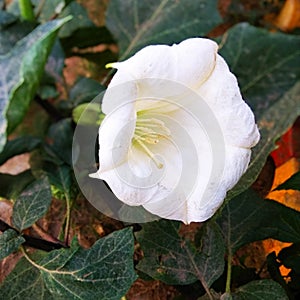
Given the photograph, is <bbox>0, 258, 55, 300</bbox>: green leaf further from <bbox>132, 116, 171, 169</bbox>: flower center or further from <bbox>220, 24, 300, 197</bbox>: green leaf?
<bbox>220, 24, 300, 197</bbox>: green leaf

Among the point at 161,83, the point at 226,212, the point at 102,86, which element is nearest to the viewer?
the point at 161,83

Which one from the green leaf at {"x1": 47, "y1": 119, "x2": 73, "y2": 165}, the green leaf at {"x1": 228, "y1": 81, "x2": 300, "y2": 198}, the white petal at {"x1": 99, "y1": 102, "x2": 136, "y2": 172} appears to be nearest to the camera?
the white petal at {"x1": 99, "y1": 102, "x2": 136, "y2": 172}

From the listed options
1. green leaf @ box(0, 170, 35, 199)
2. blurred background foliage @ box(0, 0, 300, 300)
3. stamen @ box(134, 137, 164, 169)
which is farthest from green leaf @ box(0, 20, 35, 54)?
stamen @ box(134, 137, 164, 169)

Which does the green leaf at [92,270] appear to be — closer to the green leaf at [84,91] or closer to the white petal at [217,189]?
the white petal at [217,189]

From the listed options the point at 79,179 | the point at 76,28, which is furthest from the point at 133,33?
the point at 79,179

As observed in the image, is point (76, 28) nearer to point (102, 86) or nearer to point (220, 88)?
point (102, 86)
